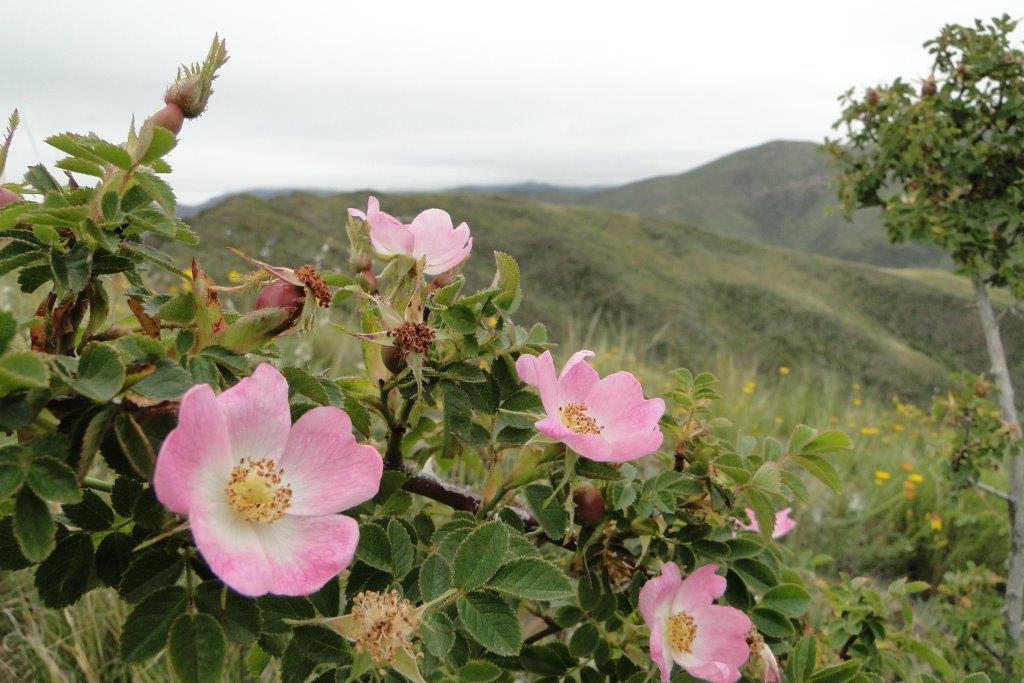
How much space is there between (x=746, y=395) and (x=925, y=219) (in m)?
3.39

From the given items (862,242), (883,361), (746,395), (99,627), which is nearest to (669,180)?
(862,242)

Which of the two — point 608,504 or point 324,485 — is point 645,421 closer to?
point 608,504

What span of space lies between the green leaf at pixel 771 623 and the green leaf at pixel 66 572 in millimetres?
858

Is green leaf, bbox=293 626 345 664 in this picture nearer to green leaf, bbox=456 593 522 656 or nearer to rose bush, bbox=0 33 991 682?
rose bush, bbox=0 33 991 682

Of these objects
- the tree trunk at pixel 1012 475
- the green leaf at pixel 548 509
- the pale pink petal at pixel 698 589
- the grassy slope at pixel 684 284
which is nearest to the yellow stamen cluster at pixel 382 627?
the green leaf at pixel 548 509

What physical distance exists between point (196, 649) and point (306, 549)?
0.13 m

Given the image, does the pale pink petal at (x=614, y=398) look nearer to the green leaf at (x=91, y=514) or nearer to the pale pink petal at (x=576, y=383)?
the pale pink petal at (x=576, y=383)

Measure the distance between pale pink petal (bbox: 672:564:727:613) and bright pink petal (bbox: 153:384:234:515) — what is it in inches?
24.5

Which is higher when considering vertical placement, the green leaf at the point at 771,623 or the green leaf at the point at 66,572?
the green leaf at the point at 66,572

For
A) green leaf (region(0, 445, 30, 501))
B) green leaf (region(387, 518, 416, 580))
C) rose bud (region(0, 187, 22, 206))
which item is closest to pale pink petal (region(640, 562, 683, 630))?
green leaf (region(387, 518, 416, 580))

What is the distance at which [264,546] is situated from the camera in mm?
610

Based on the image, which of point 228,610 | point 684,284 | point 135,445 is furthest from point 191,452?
point 684,284

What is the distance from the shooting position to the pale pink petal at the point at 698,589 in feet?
3.21

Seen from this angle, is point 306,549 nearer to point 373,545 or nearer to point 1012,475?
point 373,545
